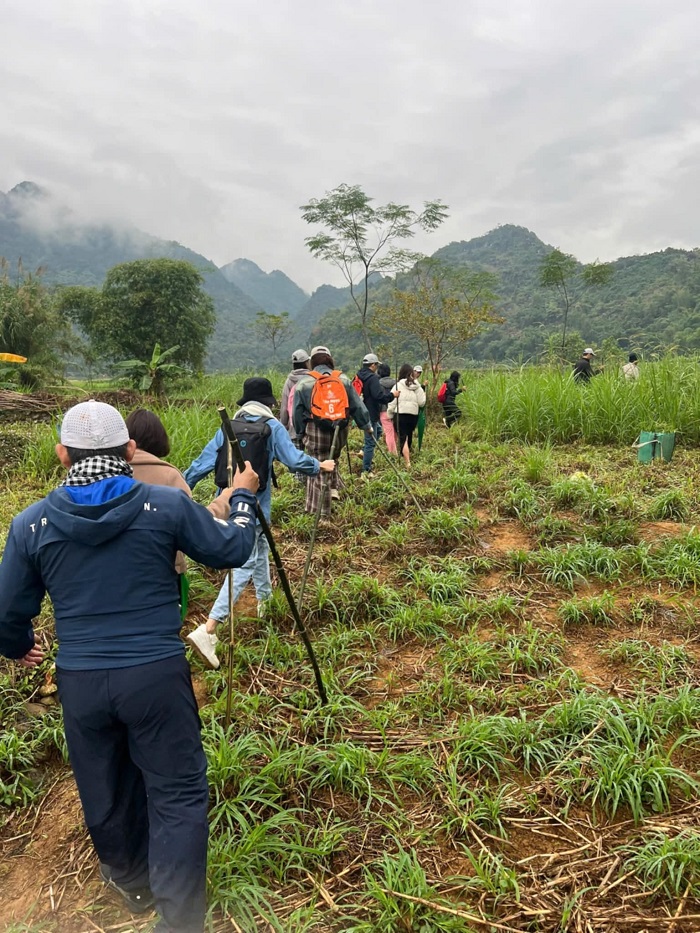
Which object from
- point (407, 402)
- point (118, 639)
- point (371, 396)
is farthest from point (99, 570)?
point (371, 396)

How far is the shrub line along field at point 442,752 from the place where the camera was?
1.83 meters

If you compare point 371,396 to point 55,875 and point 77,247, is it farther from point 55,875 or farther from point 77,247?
point 77,247

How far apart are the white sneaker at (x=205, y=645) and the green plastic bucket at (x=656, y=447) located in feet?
18.5

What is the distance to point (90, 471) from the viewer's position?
5.13 feet

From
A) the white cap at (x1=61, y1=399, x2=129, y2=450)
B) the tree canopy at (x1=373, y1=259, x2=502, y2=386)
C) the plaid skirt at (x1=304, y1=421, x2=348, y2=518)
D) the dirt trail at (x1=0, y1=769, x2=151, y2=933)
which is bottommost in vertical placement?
the dirt trail at (x1=0, y1=769, x2=151, y2=933)

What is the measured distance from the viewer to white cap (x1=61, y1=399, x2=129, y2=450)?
1.57 meters

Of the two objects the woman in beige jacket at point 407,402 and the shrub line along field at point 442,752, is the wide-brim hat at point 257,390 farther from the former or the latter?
the woman in beige jacket at point 407,402

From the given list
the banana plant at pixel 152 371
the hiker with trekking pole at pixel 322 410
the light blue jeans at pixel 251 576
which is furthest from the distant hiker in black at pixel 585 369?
the banana plant at pixel 152 371

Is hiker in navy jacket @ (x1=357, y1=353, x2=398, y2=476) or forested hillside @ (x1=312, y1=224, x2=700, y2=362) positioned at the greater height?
forested hillside @ (x1=312, y1=224, x2=700, y2=362)

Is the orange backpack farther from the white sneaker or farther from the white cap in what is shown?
the white cap

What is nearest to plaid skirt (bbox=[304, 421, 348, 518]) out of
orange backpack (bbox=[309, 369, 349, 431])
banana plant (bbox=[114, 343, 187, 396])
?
orange backpack (bbox=[309, 369, 349, 431])

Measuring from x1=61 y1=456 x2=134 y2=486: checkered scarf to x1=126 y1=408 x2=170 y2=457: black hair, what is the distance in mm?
1120

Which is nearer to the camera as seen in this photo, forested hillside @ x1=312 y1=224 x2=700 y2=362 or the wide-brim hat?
the wide-brim hat

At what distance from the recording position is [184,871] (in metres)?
1.56
